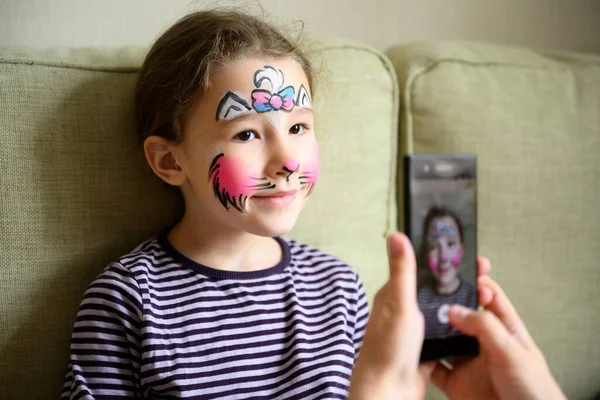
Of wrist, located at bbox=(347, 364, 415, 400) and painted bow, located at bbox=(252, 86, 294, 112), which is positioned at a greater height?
painted bow, located at bbox=(252, 86, 294, 112)

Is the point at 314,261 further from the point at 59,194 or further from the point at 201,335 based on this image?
the point at 59,194

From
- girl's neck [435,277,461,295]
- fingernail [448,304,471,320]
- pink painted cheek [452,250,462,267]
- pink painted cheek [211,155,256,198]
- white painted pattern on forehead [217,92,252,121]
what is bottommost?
fingernail [448,304,471,320]

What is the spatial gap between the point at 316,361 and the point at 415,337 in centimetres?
24

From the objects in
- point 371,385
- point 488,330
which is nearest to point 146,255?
point 371,385

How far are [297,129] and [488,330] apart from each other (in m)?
0.41

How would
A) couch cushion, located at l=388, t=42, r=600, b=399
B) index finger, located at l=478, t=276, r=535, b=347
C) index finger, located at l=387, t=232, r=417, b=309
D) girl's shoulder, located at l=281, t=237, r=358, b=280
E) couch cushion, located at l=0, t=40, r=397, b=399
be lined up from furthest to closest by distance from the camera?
couch cushion, located at l=388, t=42, r=600, b=399
girl's shoulder, located at l=281, t=237, r=358, b=280
couch cushion, located at l=0, t=40, r=397, b=399
index finger, located at l=478, t=276, r=535, b=347
index finger, located at l=387, t=232, r=417, b=309

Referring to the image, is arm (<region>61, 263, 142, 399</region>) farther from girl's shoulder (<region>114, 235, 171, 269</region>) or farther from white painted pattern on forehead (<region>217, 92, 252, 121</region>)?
white painted pattern on forehead (<region>217, 92, 252, 121</region>)

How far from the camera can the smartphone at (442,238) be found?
71 cm

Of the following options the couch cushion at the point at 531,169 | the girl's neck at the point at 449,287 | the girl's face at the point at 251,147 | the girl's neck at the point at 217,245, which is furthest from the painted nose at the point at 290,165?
the couch cushion at the point at 531,169

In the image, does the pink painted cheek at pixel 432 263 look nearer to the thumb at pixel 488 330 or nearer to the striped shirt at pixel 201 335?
the thumb at pixel 488 330

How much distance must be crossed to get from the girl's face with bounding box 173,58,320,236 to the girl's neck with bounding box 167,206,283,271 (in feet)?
0.19

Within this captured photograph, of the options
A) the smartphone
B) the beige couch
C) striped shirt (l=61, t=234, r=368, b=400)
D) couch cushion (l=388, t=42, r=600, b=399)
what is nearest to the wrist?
the smartphone

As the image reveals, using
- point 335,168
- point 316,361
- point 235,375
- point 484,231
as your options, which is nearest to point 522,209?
point 484,231

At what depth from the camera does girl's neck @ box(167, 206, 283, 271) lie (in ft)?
2.99
